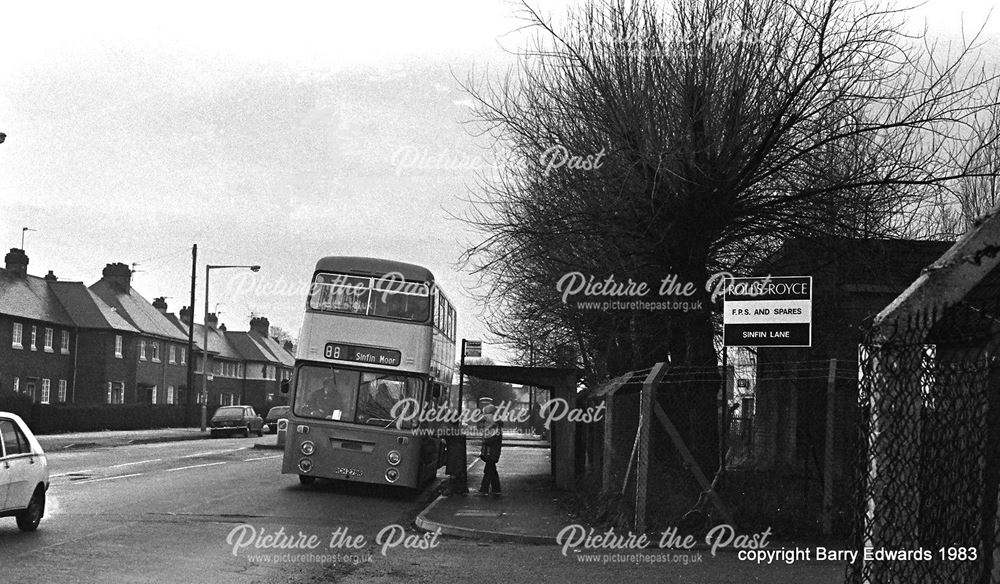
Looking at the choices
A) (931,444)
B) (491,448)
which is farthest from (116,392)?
(931,444)

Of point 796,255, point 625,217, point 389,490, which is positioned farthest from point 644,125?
point 389,490

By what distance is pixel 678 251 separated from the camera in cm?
1577

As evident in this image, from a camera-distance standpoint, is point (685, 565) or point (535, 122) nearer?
point (685, 565)

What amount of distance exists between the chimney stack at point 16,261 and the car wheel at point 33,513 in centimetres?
5205

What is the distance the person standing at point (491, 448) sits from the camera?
66.7 feet

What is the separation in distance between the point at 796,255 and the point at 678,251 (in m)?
3.43

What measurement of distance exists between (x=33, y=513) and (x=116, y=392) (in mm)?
57463

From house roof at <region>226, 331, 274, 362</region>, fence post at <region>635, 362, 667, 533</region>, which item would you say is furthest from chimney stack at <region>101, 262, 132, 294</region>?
fence post at <region>635, 362, 667, 533</region>

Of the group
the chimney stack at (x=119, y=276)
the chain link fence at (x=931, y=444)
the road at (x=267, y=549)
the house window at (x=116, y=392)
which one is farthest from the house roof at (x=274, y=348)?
the chain link fence at (x=931, y=444)

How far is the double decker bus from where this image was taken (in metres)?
20.3

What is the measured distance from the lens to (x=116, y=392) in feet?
223

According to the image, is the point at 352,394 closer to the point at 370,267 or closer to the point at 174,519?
the point at 370,267

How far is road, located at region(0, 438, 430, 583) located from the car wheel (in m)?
0.13

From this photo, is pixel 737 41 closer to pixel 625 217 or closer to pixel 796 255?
pixel 625 217
